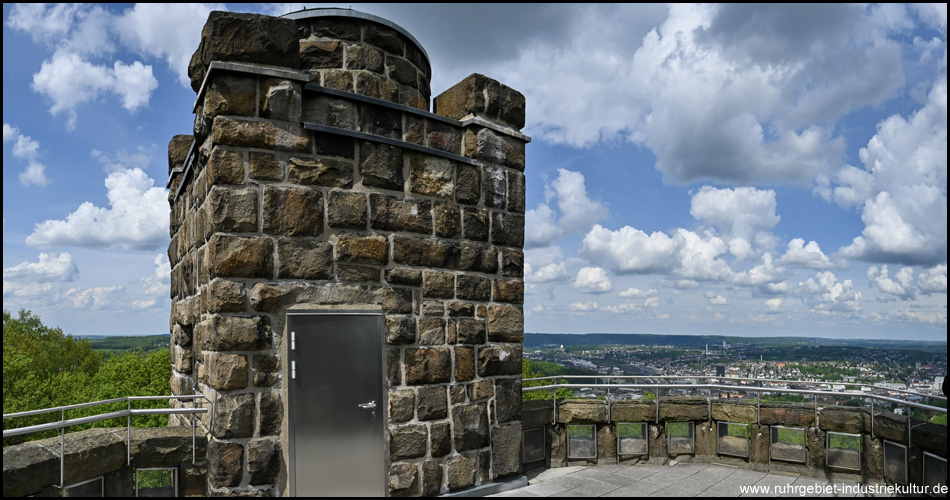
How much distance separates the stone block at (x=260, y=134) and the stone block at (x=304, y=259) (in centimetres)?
79

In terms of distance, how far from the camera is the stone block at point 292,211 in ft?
15.8

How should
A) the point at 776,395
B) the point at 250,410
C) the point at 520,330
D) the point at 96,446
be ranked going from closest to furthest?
the point at 96,446, the point at 250,410, the point at 520,330, the point at 776,395

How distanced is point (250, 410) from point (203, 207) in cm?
174

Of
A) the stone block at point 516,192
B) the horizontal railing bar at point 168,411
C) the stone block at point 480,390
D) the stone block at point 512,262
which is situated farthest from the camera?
the stone block at point 516,192

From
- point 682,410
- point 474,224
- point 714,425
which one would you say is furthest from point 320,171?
point 714,425

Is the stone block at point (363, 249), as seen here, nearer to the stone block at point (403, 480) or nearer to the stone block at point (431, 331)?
the stone block at point (431, 331)

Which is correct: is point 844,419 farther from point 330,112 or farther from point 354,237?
point 330,112

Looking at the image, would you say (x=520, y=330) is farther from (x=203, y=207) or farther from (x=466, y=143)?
(x=203, y=207)

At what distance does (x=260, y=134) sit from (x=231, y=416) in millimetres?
2231

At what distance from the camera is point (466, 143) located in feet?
20.1

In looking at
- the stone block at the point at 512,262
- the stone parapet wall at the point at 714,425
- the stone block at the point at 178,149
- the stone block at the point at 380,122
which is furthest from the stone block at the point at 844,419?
the stone block at the point at 178,149

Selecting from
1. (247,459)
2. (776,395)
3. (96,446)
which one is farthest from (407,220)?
(776,395)

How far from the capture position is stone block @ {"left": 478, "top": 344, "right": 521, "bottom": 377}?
5.97 m

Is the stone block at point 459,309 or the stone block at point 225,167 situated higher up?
the stone block at point 225,167
